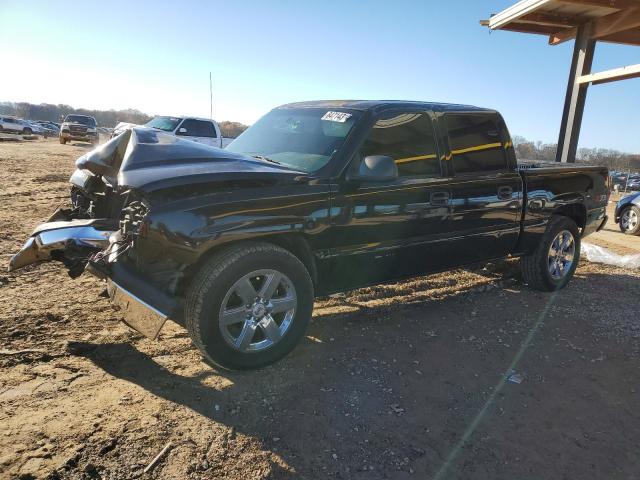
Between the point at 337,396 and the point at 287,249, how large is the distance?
42.8 inches

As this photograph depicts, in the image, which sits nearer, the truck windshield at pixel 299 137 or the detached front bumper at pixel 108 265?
the detached front bumper at pixel 108 265

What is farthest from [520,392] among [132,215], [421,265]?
[132,215]

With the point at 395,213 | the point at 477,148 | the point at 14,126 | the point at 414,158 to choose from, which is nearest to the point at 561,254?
the point at 477,148

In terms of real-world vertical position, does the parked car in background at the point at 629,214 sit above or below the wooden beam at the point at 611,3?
below

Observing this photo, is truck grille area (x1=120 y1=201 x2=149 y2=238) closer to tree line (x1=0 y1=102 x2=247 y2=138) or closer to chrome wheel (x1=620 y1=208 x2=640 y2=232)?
chrome wheel (x1=620 y1=208 x2=640 y2=232)

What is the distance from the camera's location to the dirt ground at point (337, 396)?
2.42 metres

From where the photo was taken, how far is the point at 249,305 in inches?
123

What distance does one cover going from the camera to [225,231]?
2.94 metres

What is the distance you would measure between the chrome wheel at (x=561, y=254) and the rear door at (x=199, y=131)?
42.7ft

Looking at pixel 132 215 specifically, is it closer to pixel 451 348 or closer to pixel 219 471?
pixel 219 471

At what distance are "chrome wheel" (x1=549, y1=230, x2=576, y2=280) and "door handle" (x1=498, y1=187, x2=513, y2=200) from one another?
106cm

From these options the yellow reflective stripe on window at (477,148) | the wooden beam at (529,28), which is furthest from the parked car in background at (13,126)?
the yellow reflective stripe on window at (477,148)

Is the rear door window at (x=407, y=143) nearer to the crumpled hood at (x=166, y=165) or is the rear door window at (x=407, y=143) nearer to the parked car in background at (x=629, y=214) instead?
the crumpled hood at (x=166, y=165)

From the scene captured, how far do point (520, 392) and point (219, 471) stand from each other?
2126mm
